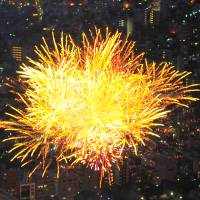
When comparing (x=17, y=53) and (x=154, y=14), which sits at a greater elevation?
(x=154, y=14)

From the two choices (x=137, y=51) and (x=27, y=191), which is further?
(x=137, y=51)

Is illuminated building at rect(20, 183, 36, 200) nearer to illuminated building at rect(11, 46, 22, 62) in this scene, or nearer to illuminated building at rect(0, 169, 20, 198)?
illuminated building at rect(0, 169, 20, 198)

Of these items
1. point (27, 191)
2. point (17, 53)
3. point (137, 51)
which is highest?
point (137, 51)

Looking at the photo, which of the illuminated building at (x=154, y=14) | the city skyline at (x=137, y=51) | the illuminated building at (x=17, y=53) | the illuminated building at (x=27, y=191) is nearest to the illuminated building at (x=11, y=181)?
the city skyline at (x=137, y=51)

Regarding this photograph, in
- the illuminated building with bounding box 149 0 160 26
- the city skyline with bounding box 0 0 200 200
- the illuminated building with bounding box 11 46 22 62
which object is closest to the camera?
the city skyline with bounding box 0 0 200 200

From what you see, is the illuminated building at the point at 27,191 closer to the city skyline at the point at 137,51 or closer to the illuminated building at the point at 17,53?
the city skyline at the point at 137,51

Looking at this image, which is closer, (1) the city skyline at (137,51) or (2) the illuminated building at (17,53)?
(1) the city skyline at (137,51)

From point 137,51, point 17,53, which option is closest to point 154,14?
point 137,51

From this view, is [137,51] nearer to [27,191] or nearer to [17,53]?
[17,53]

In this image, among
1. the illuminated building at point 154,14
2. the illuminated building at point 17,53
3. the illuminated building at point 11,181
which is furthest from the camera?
the illuminated building at point 154,14

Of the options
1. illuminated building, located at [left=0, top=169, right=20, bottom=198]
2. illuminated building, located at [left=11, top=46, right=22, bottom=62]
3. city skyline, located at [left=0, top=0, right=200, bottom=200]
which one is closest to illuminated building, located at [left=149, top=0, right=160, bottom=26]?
city skyline, located at [left=0, top=0, right=200, bottom=200]
